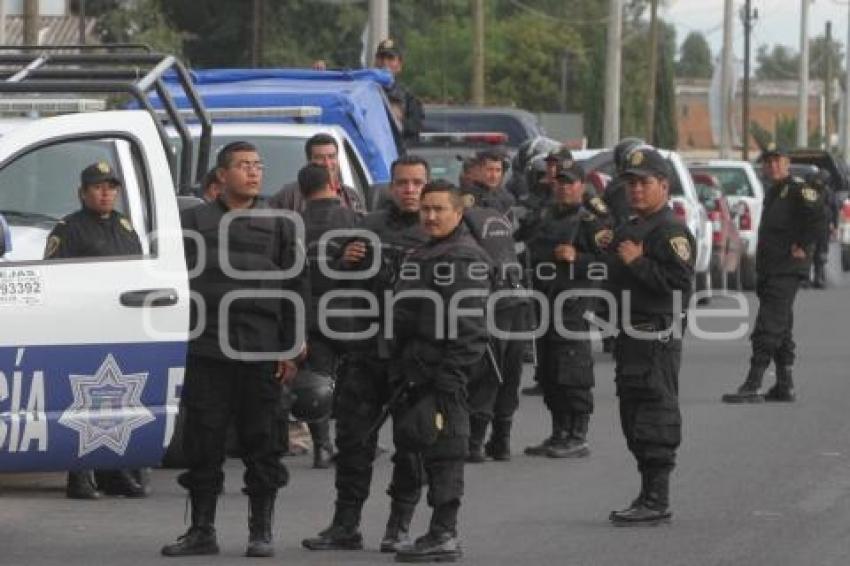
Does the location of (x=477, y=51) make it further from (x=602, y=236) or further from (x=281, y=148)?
(x=602, y=236)

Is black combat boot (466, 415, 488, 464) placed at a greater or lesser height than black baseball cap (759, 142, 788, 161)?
lesser

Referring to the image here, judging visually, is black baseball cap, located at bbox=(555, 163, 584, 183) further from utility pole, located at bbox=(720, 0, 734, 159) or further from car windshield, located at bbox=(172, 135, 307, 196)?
utility pole, located at bbox=(720, 0, 734, 159)

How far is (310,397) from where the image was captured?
11586 millimetres

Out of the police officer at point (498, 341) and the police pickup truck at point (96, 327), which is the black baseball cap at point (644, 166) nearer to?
the police officer at point (498, 341)

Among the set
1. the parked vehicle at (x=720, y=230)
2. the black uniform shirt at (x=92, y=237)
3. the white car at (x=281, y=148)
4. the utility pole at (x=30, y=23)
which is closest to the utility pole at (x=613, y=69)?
the parked vehicle at (x=720, y=230)

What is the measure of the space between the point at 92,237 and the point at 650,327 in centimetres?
278

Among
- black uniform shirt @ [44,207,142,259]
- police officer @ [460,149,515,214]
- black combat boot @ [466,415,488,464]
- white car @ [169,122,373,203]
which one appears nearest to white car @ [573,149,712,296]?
white car @ [169,122,373,203]

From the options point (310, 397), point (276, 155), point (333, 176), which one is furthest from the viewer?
point (276, 155)

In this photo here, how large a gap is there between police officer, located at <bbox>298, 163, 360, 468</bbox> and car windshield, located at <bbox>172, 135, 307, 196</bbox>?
3.35 m

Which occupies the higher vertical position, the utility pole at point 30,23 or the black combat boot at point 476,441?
the utility pole at point 30,23

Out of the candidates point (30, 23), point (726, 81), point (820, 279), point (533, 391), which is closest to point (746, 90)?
point (726, 81)

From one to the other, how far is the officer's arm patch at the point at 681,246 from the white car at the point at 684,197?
13.1m

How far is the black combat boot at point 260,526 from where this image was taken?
1064cm

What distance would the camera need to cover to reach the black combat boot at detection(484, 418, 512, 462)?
14594 millimetres
